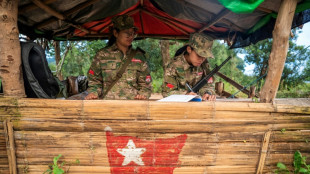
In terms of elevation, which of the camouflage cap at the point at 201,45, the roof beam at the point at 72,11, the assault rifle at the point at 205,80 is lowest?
the assault rifle at the point at 205,80

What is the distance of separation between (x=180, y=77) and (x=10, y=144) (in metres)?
2.24

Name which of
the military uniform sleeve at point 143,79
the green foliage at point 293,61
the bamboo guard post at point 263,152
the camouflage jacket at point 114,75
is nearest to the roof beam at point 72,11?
the camouflage jacket at point 114,75

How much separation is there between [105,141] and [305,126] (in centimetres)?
193

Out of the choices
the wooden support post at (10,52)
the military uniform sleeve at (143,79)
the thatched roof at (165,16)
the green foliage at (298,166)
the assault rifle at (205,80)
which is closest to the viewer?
the wooden support post at (10,52)

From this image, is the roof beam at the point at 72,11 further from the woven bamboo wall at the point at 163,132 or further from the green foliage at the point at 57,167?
the green foliage at the point at 57,167

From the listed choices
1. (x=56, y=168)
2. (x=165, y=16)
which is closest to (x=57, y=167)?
(x=56, y=168)

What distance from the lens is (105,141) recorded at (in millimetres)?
1535

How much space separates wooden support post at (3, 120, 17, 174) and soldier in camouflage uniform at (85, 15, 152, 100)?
3.89 ft

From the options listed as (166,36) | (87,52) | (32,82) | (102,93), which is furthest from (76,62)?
(32,82)

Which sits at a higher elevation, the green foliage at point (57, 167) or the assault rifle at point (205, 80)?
the assault rifle at point (205, 80)

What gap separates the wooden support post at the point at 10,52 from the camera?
4.66 feet

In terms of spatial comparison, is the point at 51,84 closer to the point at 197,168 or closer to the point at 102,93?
the point at 102,93

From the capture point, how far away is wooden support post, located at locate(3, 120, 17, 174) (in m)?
1.46

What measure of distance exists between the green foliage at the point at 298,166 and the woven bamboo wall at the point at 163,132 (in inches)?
1.9
